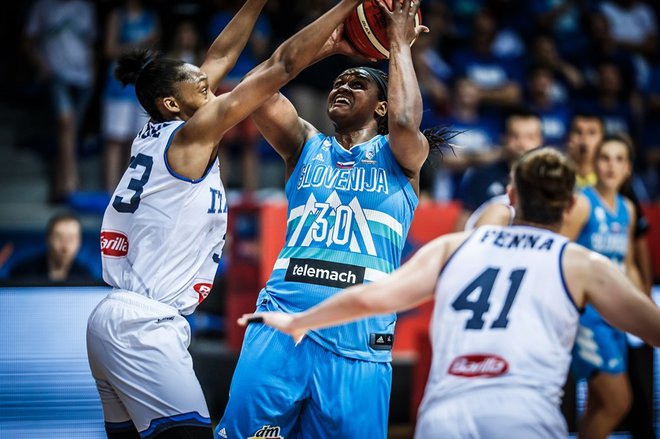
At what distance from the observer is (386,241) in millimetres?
4496

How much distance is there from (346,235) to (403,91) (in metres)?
0.71

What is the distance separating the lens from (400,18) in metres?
4.42

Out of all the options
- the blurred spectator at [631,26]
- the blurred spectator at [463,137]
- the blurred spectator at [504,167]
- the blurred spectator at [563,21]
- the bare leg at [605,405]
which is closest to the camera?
the bare leg at [605,405]

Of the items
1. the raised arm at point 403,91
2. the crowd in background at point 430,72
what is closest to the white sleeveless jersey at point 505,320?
the raised arm at point 403,91

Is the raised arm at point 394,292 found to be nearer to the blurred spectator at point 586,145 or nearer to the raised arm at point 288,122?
the raised arm at point 288,122

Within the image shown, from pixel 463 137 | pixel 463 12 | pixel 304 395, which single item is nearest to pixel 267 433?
pixel 304 395

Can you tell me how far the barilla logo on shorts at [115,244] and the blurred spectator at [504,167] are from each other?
3651 millimetres

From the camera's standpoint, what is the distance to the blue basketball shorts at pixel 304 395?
13.9ft

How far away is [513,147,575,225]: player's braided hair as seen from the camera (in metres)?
3.50

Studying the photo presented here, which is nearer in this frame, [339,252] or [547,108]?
[339,252]

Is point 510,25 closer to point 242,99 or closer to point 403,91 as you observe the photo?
point 403,91

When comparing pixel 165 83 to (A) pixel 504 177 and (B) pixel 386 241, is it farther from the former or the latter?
(A) pixel 504 177

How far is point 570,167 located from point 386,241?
1.19m

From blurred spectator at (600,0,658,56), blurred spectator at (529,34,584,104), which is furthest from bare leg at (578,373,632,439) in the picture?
blurred spectator at (600,0,658,56)
